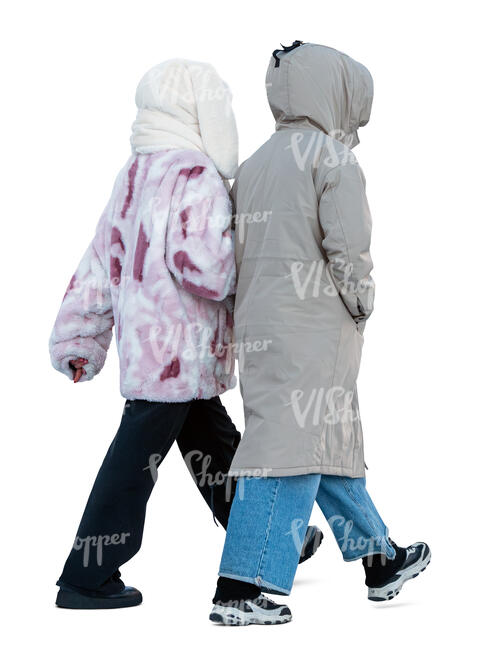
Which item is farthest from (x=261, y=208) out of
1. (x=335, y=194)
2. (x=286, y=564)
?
(x=286, y=564)

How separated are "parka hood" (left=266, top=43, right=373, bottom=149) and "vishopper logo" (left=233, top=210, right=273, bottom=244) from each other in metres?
0.35

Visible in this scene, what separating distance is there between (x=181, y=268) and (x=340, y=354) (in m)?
0.64

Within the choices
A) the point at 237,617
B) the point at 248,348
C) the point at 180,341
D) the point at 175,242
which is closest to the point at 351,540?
the point at 237,617

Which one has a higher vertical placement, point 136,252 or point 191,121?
point 191,121

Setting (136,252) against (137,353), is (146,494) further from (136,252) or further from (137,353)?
(136,252)

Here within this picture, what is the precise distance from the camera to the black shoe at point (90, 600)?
496 cm

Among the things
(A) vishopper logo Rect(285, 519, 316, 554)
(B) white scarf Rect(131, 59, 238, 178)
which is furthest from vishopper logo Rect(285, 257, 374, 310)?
(A) vishopper logo Rect(285, 519, 316, 554)

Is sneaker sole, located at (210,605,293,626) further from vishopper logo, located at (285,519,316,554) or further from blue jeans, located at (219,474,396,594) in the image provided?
vishopper logo, located at (285,519,316,554)

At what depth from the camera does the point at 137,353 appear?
→ 4.91 metres

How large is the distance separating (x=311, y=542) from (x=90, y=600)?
3.45 feet

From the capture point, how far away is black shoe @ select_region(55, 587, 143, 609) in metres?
4.96

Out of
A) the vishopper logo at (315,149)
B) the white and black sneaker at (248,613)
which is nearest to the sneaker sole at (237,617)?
the white and black sneaker at (248,613)

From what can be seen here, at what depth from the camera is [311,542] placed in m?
5.59

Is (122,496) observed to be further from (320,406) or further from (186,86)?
(186,86)
